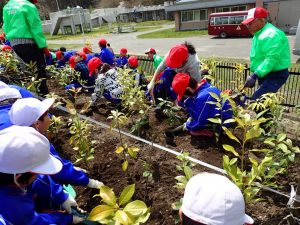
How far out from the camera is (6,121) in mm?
2357

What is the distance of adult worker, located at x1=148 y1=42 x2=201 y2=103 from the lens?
394 cm

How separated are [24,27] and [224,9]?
26.6m

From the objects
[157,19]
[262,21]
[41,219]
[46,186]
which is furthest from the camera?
[157,19]

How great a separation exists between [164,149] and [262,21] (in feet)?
6.91

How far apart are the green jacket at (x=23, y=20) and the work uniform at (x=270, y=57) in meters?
3.49

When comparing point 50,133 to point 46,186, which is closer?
point 46,186

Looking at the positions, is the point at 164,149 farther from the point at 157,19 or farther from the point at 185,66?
the point at 157,19

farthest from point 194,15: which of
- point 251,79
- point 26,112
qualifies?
point 26,112

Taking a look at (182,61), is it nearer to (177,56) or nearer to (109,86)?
(177,56)

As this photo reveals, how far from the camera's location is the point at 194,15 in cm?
3070

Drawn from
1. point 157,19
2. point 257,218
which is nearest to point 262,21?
point 257,218

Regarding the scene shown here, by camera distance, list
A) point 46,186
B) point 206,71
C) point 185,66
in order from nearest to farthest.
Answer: point 46,186 < point 185,66 < point 206,71

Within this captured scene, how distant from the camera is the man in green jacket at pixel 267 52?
3529 millimetres

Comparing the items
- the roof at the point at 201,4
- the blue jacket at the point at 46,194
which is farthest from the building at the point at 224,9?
the blue jacket at the point at 46,194
